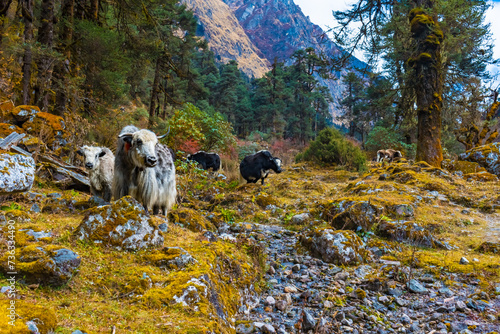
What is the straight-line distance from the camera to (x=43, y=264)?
6.51 feet

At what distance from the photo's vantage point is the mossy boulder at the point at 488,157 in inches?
399

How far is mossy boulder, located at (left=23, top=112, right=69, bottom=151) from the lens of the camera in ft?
23.2

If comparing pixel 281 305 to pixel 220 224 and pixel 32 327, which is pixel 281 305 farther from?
pixel 220 224

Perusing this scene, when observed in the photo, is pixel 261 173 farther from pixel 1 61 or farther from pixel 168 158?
pixel 1 61

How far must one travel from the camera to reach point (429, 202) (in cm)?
684

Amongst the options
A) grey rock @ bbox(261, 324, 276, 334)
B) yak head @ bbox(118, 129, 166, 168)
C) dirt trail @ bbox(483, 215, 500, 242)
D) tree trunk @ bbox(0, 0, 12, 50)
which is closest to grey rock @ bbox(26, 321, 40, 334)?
grey rock @ bbox(261, 324, 276, 334)

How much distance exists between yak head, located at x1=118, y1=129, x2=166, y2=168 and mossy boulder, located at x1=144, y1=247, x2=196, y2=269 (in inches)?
54.5

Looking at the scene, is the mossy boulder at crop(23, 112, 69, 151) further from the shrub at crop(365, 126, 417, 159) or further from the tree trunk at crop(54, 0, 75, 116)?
the shrub at crop(365, 126, 417, 159)

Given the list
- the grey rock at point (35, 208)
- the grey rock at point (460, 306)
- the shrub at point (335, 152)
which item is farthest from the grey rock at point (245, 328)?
the shrub at point (335, 152)

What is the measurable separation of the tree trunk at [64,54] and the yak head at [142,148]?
649 centimetres

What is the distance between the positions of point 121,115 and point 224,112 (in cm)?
3664

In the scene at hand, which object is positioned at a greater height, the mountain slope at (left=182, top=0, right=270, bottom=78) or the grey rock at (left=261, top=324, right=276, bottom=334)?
the mountain slope at (left=182, top=0, right=270, bottom=78)

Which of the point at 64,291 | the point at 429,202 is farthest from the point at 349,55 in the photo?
the point at 64,291

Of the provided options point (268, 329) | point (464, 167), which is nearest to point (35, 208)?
point (268, 329)
